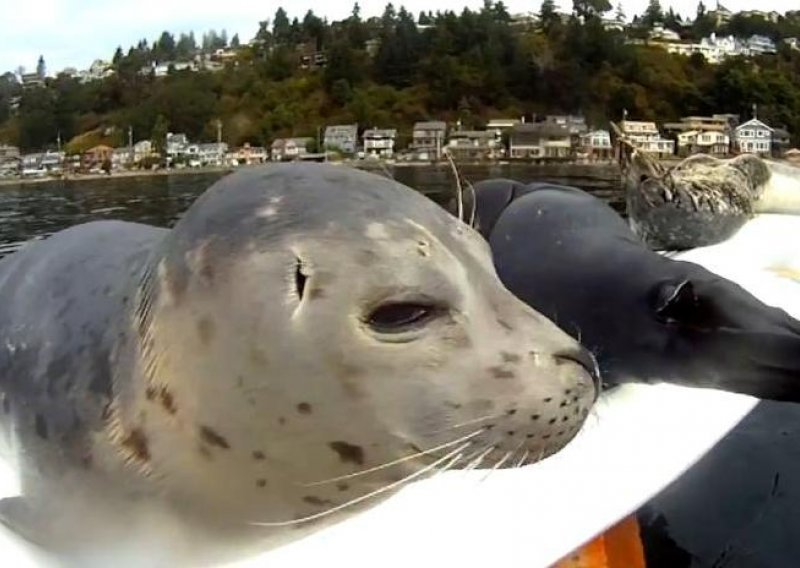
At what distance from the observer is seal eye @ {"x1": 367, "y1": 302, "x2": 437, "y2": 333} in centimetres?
144

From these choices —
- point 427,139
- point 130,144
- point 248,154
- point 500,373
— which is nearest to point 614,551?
point 500,373

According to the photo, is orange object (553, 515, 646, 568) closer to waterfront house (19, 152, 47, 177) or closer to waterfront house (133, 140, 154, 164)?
waterfront house (133, 140, 154, 164)

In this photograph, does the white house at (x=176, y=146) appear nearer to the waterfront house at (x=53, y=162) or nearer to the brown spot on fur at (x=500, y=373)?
the waterfront house at (x=53, y=162)

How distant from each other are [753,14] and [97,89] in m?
72.6

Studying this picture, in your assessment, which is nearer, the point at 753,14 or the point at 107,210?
the point at 107,210

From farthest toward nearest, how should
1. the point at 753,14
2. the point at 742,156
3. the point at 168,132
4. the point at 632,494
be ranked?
the point at 753,14
the point at 168,132
the point at 742,156
the point at 632,494

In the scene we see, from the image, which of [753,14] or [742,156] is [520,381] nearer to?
[742,156]

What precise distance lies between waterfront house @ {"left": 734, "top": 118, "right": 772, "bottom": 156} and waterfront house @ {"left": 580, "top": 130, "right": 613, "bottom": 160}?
Result: 39.4ft

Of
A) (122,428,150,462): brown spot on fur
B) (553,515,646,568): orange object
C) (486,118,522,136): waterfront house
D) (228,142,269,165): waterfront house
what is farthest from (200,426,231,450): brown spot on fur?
(486,118,522,136): waterfront house

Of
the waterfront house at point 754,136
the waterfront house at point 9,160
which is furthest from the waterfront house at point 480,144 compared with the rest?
the waterfront house at point 9,160

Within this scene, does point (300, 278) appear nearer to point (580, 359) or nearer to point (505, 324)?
point (505, 324)

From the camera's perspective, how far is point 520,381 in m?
1.52

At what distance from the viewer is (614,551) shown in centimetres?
253

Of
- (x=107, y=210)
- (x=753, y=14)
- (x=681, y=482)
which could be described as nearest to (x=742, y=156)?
(x=681, y=482)
